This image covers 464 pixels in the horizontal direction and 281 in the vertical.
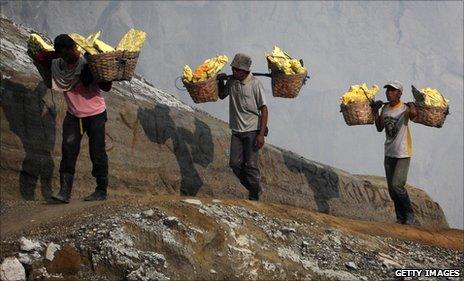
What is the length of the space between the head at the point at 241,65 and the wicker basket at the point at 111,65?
1579 millimetres

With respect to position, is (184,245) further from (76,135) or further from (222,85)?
(222,85)

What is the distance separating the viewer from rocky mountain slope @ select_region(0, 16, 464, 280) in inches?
219

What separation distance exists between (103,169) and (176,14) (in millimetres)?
193875

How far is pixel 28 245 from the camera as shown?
5.49 metres

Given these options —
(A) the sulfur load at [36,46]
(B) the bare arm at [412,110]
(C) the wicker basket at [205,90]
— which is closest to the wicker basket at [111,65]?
(A) the sulfur load at [36,46]

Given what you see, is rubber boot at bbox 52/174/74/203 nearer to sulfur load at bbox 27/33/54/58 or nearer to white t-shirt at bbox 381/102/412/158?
sulfur load at bbox 27/33/54/58

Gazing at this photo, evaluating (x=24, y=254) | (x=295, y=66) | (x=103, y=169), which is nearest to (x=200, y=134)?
(x=295, y=66)

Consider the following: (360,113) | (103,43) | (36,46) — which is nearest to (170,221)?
(103,43)

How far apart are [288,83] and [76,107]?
327 cm

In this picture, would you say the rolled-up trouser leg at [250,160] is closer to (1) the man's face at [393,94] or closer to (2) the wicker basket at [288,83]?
(2) the wicker basket at [288,83]

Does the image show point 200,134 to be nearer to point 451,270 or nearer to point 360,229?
point 360,229

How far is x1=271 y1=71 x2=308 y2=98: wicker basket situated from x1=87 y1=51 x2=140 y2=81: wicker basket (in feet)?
8.77

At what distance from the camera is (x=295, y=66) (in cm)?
896

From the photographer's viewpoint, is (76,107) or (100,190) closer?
(76,107)
